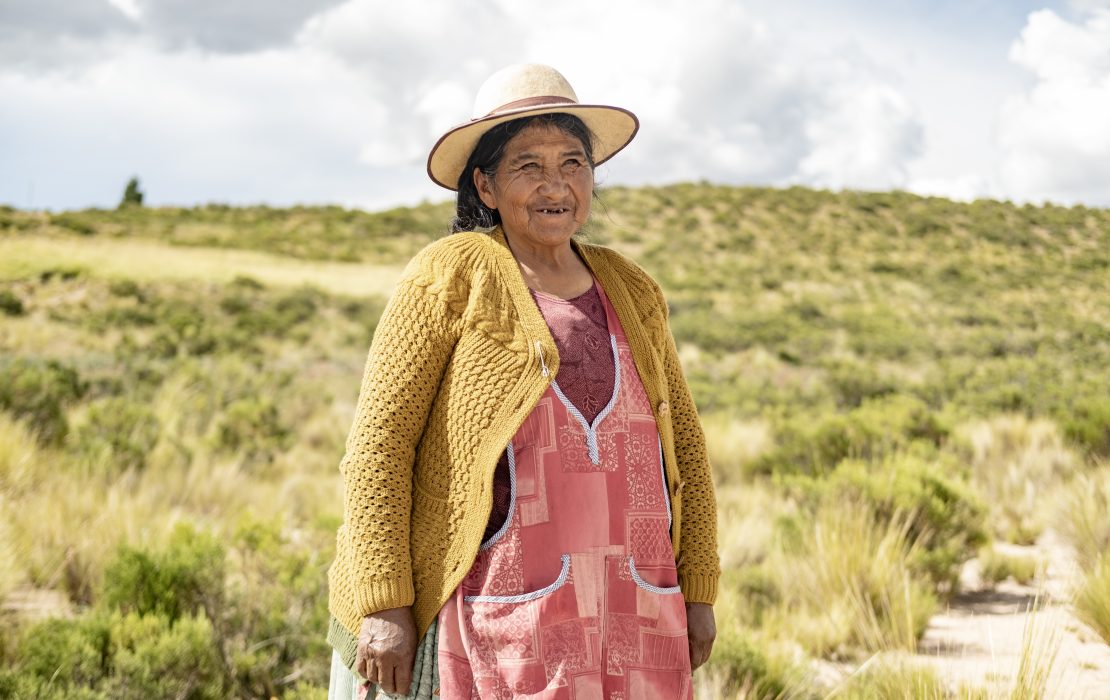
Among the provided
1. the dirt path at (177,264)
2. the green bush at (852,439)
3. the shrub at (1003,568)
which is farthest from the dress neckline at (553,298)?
the dirt path at (177,264)

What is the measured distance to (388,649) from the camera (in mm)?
1907

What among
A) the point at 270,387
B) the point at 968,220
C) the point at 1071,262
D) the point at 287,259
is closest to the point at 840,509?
the point at 270,387

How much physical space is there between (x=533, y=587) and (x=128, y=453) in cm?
611

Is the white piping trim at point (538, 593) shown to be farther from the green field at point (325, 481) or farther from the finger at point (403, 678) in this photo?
the green field at point (325, 481)

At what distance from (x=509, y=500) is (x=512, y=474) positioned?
0.20 ft

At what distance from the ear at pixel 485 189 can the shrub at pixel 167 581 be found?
2.74 meters

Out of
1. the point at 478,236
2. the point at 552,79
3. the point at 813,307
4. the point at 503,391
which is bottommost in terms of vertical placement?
the point at 503,391

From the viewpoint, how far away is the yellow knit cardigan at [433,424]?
6.26 ft

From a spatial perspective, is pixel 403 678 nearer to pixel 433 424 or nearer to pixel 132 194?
pixel 433 424

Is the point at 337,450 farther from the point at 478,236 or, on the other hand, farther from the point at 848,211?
the point at 848,211

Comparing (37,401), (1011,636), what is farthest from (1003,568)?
(37,401)

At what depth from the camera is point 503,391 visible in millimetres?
1938

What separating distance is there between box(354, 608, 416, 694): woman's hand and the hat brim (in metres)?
1.14

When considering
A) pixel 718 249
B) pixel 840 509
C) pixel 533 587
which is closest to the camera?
pixel 533 587
